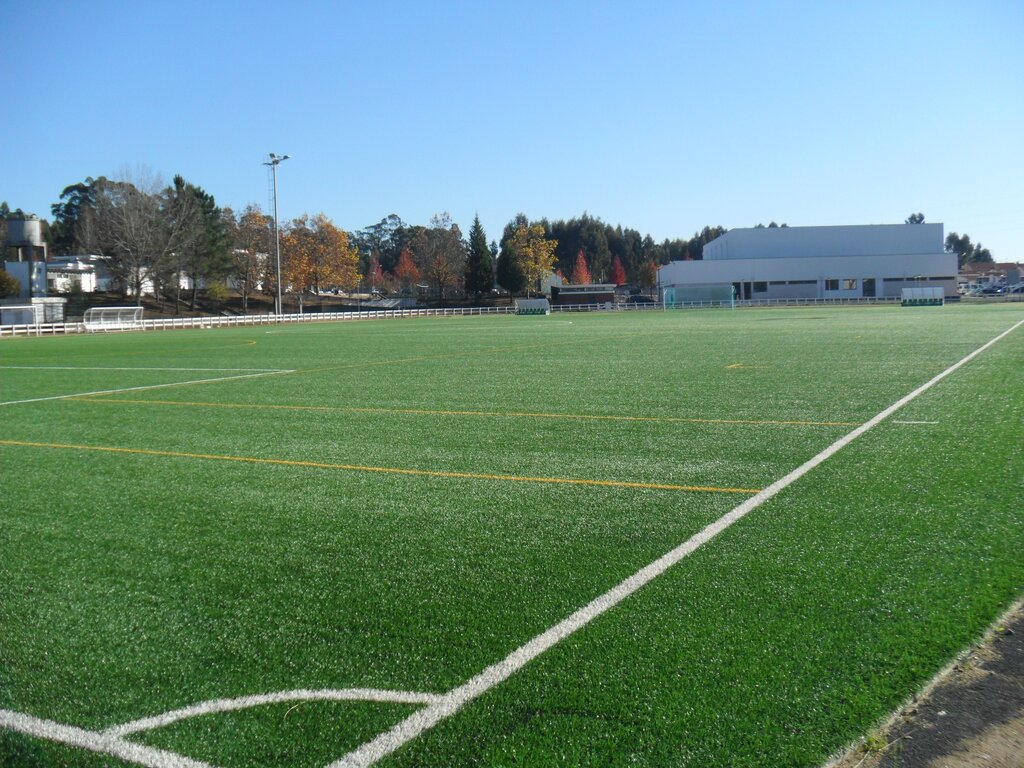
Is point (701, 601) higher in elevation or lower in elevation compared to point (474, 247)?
lower

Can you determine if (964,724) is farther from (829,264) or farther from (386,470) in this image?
(829,264)

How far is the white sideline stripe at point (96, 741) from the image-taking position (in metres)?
2.91

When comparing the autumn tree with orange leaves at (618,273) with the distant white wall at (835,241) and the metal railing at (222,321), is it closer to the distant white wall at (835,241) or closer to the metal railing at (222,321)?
the distant white wall at (835,241)

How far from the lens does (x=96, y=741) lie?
120 inches

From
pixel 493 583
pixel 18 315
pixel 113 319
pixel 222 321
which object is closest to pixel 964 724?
pixel 493 583

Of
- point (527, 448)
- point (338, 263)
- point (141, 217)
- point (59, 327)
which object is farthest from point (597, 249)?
point (527, 448)

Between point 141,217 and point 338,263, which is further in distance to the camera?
point 338,263

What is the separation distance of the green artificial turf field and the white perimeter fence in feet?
126

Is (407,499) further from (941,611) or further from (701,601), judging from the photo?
(941,611)

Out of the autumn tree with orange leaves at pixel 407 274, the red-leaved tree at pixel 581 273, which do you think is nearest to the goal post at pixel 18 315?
the autumn tree with orange leaves at pixel 407 274

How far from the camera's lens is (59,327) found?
44750mm

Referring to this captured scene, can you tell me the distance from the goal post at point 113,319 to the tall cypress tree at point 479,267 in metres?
51.5

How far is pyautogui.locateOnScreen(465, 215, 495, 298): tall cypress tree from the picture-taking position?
9944cm

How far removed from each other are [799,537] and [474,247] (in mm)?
96943
